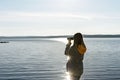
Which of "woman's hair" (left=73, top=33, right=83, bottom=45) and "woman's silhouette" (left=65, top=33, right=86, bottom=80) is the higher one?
"woman's hair" (left=73, top=33, right=83, bottom=45)

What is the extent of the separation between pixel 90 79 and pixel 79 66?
12.1 metres

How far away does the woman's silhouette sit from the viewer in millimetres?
11688

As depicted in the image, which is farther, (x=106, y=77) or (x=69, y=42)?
(x=106, y=77)

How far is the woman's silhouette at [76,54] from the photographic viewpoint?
38.3 feet

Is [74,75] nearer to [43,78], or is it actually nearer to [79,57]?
[79,57]

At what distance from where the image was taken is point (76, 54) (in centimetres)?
1194

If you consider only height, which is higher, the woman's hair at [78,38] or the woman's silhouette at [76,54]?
the woman's hair at [78,38]

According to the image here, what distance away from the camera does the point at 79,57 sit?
39.4 ft

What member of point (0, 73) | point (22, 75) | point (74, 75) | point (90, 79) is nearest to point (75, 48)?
point (74, 75)

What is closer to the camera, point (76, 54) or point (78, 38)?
point (78, 38)

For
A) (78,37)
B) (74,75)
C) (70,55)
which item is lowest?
(74,75)

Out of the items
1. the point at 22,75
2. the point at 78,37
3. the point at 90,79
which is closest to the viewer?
the point at 78,37

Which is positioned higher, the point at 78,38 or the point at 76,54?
the point at 78,38

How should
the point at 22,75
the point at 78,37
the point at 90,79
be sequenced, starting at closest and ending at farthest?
1. the point at 78,37
2. the point at 90,79
3. the point at 22,75
